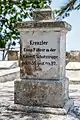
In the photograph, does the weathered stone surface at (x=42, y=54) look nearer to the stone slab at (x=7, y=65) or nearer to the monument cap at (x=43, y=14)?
the monument cap at (x=43, y=14)

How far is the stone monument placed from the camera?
4.45m

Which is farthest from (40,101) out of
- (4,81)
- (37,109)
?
(4,81)

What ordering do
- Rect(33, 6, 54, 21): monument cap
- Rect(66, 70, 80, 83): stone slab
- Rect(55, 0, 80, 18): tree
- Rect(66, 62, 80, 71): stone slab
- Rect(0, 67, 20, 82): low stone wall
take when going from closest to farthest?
Rect(55, 0, 80, 18): tree, Rect(33, 6, 54, 21): monument cap, Rect(66, 70, 80, 83): stone slab, Rect(0, 67, 20, 82): low stone wall, Rect(66, 62, 80, 71): stone slab

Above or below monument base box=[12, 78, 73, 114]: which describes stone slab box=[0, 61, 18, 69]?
below

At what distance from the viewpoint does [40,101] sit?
14.8 ft

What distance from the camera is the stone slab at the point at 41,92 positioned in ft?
14.6

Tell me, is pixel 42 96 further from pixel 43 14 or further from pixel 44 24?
pixel 43 14

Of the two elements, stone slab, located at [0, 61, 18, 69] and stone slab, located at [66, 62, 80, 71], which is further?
stone slab, located at [0, 61, 18, 69]

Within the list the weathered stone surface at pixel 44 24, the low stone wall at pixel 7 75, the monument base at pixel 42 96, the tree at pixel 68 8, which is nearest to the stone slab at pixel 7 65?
the low stone wall at pixel 7 75

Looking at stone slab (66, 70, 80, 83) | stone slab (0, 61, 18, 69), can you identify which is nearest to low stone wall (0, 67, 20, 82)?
stone slab (0, 61, 18, 69)

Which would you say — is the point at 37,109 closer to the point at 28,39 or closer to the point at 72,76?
the point at 28,39

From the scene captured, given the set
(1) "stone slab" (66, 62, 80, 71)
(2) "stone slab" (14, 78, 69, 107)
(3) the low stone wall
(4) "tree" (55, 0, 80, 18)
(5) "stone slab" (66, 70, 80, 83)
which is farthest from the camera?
(1) "stone slab" (66, 62, 80, 71)

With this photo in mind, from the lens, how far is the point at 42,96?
4504 mm

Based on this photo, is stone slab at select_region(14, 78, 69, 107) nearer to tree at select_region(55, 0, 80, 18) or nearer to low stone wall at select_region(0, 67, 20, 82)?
tree at select_region(55, 0, 80, 18)
